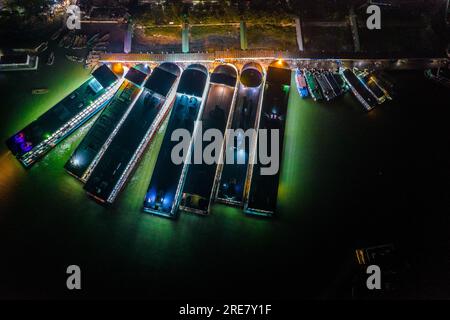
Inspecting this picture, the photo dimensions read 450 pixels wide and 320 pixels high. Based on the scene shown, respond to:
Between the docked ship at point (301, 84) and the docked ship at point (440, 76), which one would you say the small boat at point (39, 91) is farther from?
the docked ship at point (440, 76)

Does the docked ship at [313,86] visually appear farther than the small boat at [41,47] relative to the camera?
No

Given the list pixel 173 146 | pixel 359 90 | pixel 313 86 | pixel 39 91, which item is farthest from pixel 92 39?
pixel 359 90

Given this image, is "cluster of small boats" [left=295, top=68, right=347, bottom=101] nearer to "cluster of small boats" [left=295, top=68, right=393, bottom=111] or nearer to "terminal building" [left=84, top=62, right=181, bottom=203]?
"cluster of small boats" [left=295, top=68, right=393, bottom=111]

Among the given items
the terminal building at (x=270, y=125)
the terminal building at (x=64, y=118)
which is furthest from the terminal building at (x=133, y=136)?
the terminal building at (x=270, y=125)

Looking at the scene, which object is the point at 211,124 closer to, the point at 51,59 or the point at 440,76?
the point at 51,59
